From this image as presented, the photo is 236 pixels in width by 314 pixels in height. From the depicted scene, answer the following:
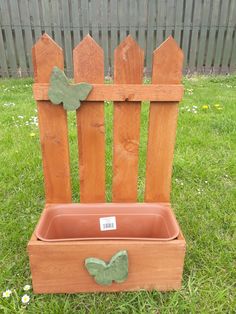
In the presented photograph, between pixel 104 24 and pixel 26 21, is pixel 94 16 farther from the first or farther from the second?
pixel 26 21

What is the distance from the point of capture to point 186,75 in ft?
20.9

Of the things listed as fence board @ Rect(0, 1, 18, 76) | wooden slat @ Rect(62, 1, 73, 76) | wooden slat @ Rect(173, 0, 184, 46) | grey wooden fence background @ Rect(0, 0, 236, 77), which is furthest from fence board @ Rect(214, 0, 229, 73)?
fence board @ Rect(0, 1, 18, 76)

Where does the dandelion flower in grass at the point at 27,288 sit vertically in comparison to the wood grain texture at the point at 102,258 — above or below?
below

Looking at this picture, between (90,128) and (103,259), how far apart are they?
615 millimetres

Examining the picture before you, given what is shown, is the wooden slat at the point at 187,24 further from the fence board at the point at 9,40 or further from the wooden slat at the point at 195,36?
the fence board at the point at 9,40

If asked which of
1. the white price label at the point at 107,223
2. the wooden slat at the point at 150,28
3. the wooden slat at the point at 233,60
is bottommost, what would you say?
the wooden slat at the point at 233,60

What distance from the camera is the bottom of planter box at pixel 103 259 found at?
1361mm

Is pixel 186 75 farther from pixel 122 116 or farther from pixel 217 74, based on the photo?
pixel 122 116

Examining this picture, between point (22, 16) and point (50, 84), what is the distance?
5.21 metres

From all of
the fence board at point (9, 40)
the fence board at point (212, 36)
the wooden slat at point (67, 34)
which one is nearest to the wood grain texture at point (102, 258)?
the wooden slat at point (67, 34)

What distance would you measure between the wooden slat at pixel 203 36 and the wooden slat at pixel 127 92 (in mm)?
5320

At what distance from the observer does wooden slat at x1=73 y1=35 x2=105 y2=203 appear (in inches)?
55.5

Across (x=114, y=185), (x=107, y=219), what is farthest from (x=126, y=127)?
(x=107, y=219)

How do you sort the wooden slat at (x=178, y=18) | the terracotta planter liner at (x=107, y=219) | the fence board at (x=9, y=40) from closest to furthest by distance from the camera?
the terracotta planter liner at (x=107, y=219) → the fence board at (x=9, y=40) → the wooden slat at (x=178, y=18)
